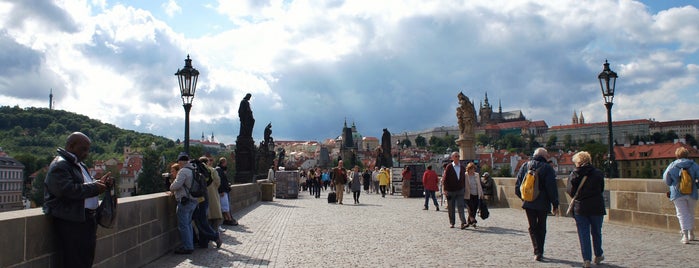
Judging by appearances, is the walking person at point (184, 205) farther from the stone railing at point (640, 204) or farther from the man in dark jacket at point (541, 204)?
the stone railing at point (640, 204)

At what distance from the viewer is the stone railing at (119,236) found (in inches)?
169

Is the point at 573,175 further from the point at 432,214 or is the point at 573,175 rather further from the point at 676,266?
the point at 432,214

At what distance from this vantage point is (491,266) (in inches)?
274

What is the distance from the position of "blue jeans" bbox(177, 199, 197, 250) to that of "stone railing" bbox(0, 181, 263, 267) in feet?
0.79

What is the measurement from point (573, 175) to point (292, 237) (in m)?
5.26

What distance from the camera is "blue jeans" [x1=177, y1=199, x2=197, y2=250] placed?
8391 mm

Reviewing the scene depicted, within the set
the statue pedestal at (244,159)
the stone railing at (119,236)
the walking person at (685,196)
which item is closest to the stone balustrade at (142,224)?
the stone railing at (119,236)

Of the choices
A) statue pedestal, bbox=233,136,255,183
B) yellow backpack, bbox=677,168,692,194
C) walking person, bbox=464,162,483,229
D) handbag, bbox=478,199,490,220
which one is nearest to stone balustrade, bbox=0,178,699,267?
yellow backpack, bbox=677,168,692,194

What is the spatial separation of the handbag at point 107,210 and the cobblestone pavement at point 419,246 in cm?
258

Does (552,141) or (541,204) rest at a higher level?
(552,141)

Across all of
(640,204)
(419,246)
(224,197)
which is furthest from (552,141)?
(419,246)

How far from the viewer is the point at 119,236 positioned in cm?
650

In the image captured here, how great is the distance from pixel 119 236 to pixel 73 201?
2.04 meters

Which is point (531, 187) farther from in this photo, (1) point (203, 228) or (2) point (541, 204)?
(1) point (203, 228)
